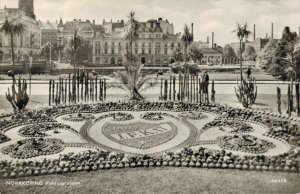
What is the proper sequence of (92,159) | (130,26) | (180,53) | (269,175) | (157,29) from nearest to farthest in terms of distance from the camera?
(269,175)
(92,159)
(130,26)
(180,53)
(157,29)

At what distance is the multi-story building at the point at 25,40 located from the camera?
256 feet

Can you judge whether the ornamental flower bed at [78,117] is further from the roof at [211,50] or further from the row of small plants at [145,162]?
the roof at [211,50]

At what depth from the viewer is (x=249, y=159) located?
901cm

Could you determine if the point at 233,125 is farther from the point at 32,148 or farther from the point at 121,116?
the point at 32,148

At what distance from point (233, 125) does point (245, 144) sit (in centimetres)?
278

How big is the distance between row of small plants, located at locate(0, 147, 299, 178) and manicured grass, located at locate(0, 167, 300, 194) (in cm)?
22

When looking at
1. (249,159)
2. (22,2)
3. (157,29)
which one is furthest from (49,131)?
(22,2)

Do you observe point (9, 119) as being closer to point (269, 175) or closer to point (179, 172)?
point (179, 172)

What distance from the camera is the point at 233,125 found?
13344 millimetres

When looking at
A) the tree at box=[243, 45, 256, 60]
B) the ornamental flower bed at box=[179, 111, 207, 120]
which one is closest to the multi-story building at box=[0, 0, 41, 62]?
the ornamental flower bed at box=[179, 111, 207, 120]

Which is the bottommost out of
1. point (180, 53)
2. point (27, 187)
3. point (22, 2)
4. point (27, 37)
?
point (27, 187)

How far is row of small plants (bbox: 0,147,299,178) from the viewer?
27.2ft

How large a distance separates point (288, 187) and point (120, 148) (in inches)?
202

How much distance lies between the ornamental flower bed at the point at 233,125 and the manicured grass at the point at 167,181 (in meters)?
4.55
